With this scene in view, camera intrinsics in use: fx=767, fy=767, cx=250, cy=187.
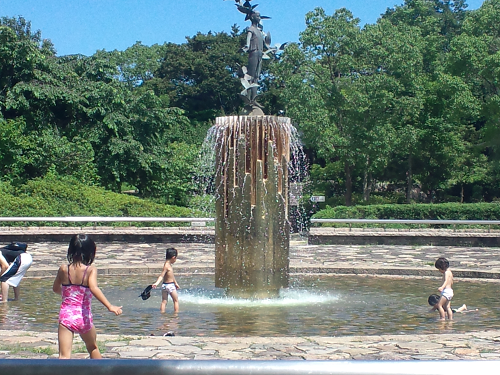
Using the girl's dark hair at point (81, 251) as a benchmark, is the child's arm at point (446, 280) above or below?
below

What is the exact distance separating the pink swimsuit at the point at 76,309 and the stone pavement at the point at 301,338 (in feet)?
2.91

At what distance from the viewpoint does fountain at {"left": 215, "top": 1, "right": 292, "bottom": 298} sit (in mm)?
11766

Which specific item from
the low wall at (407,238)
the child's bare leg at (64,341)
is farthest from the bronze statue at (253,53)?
the low wall at (407,238)

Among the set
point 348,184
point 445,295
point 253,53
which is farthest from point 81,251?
point 348,184

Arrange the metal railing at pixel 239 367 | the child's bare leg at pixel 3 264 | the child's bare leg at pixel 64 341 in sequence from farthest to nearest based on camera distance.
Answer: the child's bare leg at pixel 3 264
the child's bare leg at pixel 64 341
the metal railing at pixel 239 367

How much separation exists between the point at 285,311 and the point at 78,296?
510 cm

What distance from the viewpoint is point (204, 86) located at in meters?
53.4

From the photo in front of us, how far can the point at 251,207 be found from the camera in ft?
38.5

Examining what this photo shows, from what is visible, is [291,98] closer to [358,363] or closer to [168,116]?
[168,116]

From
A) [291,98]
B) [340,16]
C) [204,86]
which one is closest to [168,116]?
[291,98]

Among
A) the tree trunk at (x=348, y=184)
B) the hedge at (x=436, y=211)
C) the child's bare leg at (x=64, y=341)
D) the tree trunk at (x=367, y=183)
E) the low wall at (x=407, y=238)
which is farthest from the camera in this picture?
→ the tree trunk at (x=348, y=184)

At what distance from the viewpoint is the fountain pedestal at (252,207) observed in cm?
1177

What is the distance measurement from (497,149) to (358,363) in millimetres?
33189

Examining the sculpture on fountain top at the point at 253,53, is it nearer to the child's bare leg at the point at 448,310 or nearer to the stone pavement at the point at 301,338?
the child's bare leg at the point at 448,310
